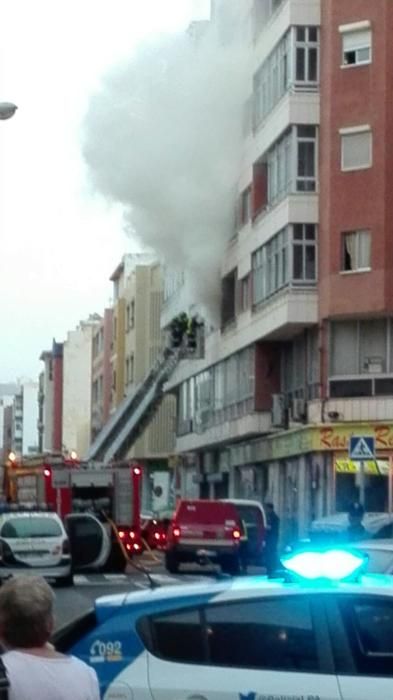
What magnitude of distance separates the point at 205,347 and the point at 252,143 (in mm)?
11158

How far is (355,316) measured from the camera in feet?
151

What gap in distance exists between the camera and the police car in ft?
26.3

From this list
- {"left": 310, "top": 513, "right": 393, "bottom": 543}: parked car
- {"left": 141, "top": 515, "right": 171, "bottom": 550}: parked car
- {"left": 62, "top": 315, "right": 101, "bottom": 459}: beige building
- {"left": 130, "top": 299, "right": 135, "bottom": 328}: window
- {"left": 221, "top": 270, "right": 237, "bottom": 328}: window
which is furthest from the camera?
{"left": 62, "top": 315, "right": 101, "bottom": 459}: beige building

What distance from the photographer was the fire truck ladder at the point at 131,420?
53.8 m

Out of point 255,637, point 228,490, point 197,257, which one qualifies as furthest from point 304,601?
point 228,490

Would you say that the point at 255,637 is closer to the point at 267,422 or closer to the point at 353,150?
the point at 353,150

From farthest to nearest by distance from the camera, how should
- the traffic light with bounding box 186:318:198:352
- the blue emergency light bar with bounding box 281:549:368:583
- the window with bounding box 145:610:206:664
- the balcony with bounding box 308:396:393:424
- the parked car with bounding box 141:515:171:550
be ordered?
the traffic light with bounding box 186:318:198:352 → the parked car with bounding box 141:515:171:550 → the balcony with bounding box 308:396:393:424 → the blue emergency light bar with bounding box 281:549:368:583 → the window with bounding box 145:610:206:664

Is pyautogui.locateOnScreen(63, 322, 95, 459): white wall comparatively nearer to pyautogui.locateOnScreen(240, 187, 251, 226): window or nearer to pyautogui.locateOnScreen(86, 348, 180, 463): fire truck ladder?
pyautogui.locateOnScreen(86, 348, 180, 463): fire truck ladder

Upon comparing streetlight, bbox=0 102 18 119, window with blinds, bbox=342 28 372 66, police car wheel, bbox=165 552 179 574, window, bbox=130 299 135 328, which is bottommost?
police car wheel, bbox=165 552 179 574

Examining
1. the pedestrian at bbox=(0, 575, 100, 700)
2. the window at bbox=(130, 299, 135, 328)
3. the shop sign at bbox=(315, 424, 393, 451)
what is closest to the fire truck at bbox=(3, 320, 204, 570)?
the shop sign at bbox=(315, 424, 393, 451)

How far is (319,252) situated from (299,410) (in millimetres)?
4435

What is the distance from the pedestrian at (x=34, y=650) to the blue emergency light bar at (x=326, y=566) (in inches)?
117

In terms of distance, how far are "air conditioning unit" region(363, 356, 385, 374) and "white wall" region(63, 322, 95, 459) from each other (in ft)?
301

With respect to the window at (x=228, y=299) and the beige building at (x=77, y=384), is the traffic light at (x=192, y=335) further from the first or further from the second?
the beige building at (x=77, y=384)
